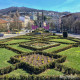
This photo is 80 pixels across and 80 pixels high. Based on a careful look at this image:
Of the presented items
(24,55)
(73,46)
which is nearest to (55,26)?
(73,46)

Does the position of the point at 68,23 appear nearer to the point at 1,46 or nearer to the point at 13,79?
the point at 1,46

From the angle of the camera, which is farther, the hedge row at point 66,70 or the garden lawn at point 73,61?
the garden lawn at point 73,61

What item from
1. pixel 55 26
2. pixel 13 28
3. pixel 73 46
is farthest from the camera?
pixel 55 26

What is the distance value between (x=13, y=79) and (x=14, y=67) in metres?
2.06

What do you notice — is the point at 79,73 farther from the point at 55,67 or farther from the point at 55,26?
the point at 55,26

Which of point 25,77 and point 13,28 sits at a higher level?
point 13,28

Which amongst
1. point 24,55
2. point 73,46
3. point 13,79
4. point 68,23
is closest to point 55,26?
point 68,23

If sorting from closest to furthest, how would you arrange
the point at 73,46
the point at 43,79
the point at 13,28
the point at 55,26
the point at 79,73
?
the point at 43,79, the point at 79,73, the point at 73,46, the point at 13,28, the point at 55,26

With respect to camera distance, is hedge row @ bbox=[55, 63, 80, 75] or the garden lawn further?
the garden lawn

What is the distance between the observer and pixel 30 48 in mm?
16062

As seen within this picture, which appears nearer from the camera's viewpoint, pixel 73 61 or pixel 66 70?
pixel 66 70

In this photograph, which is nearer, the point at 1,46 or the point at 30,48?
the point at 30,48

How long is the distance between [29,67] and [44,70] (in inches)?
46.5

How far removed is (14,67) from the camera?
8.82 m
